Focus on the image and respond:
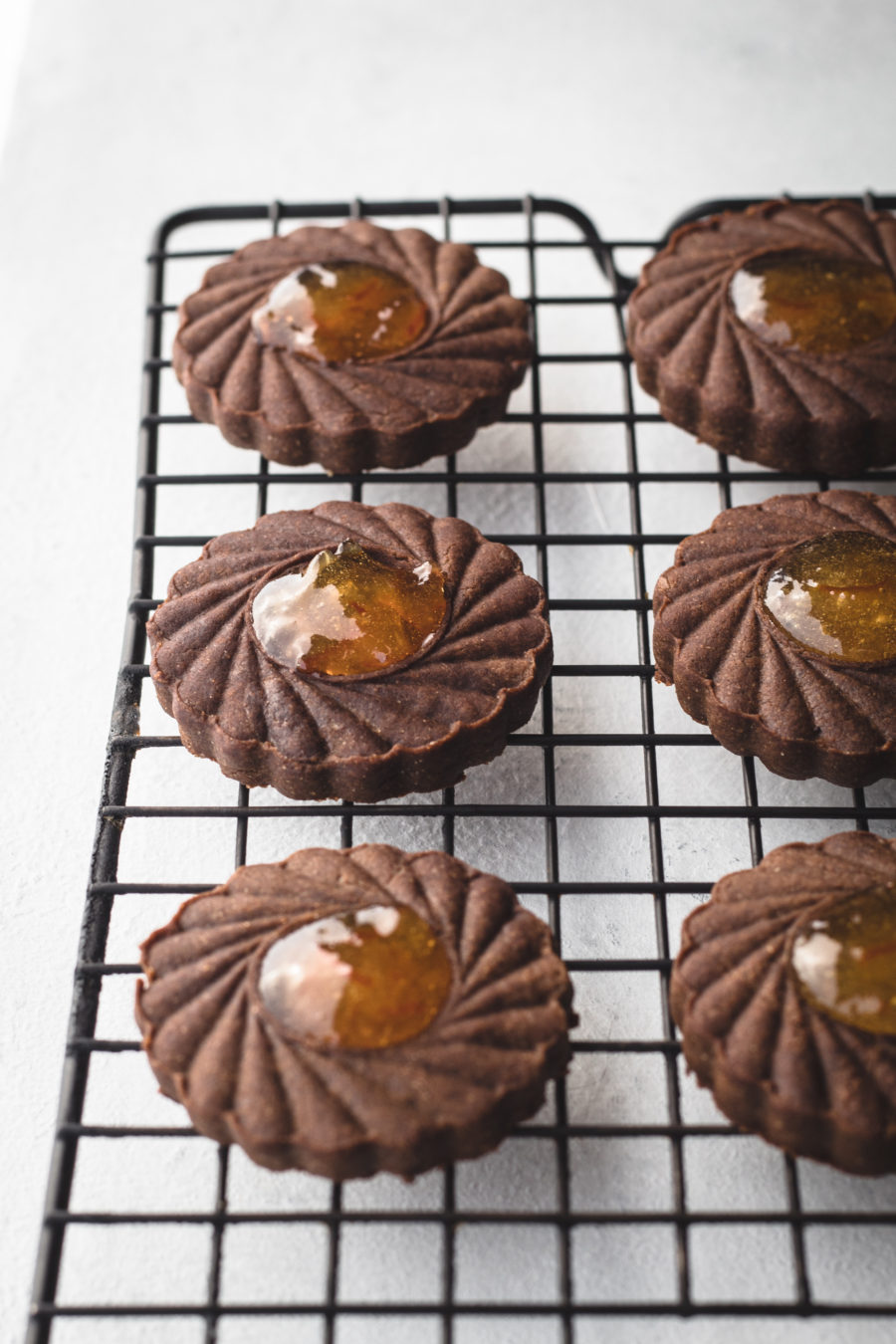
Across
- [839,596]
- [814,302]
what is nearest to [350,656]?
[839,596]

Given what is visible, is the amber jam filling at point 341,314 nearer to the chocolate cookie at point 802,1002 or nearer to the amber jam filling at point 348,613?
the amber jam filling at point 348,613

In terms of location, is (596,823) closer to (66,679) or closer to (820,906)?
(820,906)

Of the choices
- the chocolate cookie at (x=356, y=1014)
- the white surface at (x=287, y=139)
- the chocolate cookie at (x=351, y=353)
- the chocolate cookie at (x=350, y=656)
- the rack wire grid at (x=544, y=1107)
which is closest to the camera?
the chocolate cookie at (x=356, y=1014)

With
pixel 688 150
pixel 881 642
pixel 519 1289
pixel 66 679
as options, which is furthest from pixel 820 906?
pixel 688 150

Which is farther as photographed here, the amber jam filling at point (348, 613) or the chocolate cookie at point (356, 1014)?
the amber jam filling at point (348, 613)

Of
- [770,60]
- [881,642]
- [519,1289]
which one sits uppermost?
[770,60]

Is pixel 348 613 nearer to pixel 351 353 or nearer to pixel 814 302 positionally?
pixel 351 353

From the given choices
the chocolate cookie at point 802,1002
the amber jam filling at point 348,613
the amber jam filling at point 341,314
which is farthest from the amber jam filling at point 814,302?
the chocolate cookie at point 802,1002
